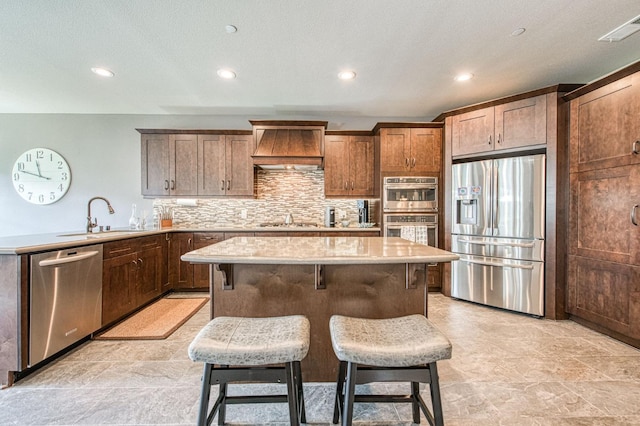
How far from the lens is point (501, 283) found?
3.27 metres

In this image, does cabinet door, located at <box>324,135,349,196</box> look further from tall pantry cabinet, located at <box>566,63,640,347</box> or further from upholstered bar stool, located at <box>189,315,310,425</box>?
upholstered bar stool, located at <box>189,315,310,425</box>

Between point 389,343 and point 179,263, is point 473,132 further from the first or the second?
point 179,263

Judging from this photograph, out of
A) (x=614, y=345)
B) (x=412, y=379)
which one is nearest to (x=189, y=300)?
(x=412, y=379)

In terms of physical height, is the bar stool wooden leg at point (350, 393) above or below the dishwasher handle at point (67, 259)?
below

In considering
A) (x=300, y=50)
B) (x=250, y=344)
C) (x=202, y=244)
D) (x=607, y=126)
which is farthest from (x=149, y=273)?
(x=607, y=126)

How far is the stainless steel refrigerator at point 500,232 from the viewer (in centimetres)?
308

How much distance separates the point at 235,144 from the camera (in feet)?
13.6

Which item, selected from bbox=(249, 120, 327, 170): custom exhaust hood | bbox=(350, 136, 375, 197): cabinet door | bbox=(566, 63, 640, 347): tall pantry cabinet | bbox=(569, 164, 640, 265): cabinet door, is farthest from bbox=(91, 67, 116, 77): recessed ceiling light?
bbox=(569, 164, 640, 265): cabinet door

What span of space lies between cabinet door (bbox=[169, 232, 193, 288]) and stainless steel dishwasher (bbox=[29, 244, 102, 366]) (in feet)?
4.39

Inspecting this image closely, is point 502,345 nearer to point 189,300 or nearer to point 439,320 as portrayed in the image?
point 439,320

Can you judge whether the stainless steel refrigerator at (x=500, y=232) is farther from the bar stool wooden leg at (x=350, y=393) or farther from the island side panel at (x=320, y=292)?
the bar stool wooden leg at (x=350, y=393)

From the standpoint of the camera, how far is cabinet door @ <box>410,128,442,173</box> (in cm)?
393

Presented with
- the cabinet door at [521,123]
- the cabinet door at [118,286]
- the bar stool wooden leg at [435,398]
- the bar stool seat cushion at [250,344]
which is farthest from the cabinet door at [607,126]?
the cabinet door at [118,286]

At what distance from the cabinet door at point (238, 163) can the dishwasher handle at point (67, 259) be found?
1.98 meters
